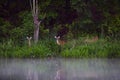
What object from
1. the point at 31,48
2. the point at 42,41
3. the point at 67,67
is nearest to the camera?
the point at 67,67

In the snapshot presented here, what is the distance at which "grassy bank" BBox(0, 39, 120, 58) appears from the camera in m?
18.8

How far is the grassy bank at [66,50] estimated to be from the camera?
61.8 feet

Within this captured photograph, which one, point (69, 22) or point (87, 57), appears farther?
point (69, 22)

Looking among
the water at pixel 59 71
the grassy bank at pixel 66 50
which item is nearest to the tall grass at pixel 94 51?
the grassy bank at pixel 66 50

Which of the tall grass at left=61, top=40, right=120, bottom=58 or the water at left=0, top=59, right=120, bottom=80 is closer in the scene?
the water at left=0, top=59, right=120, bottom=80

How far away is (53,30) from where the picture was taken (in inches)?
918

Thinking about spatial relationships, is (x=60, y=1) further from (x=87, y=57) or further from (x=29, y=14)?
(x=87, y=57)

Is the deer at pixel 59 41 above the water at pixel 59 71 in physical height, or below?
above

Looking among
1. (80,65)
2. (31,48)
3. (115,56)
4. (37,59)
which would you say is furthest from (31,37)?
(80,65)

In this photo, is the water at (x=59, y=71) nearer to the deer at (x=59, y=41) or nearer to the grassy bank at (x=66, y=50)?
the grassy bank at (x=66, y=50)

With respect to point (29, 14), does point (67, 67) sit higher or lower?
lower

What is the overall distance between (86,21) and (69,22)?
2.18 meters

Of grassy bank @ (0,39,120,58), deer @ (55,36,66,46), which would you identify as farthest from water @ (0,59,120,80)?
deer @ (55,36,66,46)

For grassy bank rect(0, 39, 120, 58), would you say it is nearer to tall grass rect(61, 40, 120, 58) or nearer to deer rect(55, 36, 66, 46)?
tall grass rect(61, 40, 120, 58)
